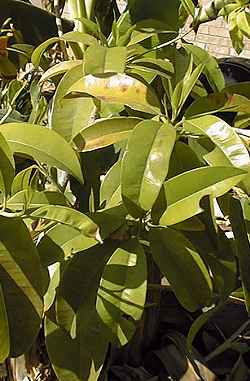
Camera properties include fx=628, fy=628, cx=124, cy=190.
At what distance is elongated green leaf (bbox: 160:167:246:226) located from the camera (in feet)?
1.54

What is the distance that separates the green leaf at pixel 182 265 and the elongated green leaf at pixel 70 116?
0.48ft

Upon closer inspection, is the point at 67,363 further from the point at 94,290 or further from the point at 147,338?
the point at 147,338

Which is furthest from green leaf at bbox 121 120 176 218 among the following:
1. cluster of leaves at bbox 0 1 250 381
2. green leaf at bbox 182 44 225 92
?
green leaf at bbox 182 44 225 92

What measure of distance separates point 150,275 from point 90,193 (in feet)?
0.63

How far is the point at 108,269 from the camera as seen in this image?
518 mm

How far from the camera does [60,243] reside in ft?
1.73

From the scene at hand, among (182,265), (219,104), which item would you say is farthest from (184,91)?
(182,265)

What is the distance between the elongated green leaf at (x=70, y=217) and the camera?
455mm

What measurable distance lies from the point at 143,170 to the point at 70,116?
148 mm

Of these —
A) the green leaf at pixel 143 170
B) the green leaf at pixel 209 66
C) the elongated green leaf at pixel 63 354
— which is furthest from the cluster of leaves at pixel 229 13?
the elongated green leaf at pixel 63 354

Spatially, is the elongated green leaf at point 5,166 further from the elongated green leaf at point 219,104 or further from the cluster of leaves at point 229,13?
the cluster of leaves at point 229,13

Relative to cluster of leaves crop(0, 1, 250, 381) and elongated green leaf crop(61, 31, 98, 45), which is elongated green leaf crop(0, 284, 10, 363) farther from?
elongated green leaf crop(61, 31, 98, 45)

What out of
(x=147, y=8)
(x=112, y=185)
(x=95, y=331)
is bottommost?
(x=95, y=331)

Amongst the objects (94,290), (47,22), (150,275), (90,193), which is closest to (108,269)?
(94,290)
